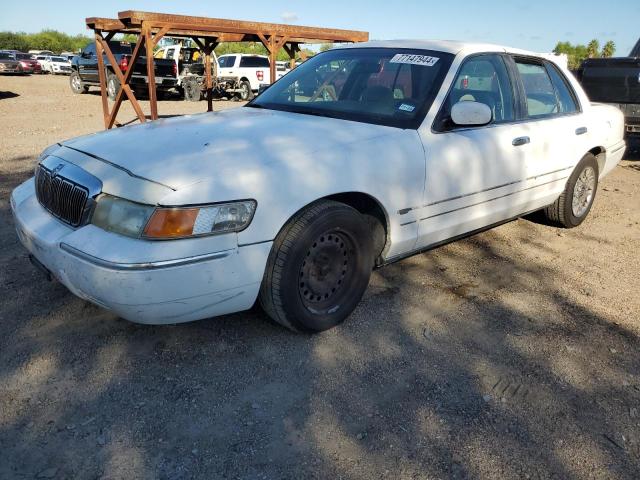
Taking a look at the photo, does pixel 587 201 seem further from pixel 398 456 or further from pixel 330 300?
pixel 398 456

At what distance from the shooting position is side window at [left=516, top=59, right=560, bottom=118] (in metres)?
4.24

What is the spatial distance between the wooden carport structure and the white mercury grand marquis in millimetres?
5198

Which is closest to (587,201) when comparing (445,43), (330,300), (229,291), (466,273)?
(466,273)

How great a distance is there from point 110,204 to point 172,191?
352 mm

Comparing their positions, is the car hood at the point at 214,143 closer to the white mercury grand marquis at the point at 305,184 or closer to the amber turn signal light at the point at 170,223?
the white mercury grand marquis at the point at 305,184

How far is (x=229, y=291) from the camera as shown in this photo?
2670mm

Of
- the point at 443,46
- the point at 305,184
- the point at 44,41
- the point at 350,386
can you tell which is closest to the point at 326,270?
the point at 305,184

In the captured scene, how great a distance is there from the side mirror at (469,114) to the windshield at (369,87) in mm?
185

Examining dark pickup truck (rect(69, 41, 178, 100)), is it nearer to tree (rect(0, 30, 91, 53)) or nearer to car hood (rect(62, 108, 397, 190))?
car hood (rect(62, 108, 397, 190))

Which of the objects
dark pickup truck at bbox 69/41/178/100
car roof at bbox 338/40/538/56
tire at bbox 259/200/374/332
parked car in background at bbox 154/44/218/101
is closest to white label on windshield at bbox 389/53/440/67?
car roof at bbox 338/40/538/56

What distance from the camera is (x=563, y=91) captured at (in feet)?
15.5

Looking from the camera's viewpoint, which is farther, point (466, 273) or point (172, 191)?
point (466, 273)

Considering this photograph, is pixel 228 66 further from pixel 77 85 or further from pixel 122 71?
pixel 77 85

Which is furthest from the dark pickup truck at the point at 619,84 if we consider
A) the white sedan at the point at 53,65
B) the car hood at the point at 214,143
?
the white sedan at the point at 53,65
